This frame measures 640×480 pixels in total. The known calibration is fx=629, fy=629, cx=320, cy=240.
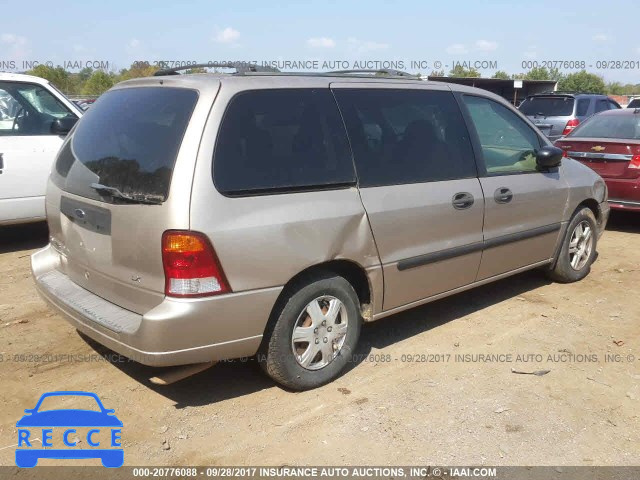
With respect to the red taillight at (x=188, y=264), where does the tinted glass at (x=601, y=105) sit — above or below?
above

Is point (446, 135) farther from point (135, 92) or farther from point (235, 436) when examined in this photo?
point (235, 436)

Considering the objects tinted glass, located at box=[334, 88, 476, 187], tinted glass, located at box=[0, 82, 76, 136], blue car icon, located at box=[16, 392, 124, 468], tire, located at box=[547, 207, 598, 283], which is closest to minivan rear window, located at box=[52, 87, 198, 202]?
tinted glass, located at box=[334, 88, 476, 187]

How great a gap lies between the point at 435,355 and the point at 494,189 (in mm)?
1308

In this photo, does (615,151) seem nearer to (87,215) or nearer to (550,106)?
(550,106)

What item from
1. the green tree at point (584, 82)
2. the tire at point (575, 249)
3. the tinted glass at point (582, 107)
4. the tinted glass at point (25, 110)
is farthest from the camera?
the green tree at point (584, 82)

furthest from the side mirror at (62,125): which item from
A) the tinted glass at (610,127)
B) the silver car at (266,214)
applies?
the tinted glass at (610,127)

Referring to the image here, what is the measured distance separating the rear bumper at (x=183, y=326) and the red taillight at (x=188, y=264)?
6 centimetres

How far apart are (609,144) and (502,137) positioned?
3.52 meters

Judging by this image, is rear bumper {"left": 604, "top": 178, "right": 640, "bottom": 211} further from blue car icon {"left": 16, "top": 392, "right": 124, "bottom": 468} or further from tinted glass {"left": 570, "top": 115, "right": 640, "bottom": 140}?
blue car icon {"left": 16, "top": 392, "right": 124, "bottom": 468}

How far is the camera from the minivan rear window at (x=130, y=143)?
3.21m

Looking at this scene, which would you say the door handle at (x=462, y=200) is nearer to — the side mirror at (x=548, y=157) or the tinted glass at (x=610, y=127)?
the side mirror at (x=548, y=157)

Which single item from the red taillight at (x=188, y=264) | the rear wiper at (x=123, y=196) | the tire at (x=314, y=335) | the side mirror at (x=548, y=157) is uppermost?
the side mirror at (x=548, y=157)

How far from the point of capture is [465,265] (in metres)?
4.50

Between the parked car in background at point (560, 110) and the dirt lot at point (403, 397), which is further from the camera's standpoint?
the parked car in background at point (560, 110)
